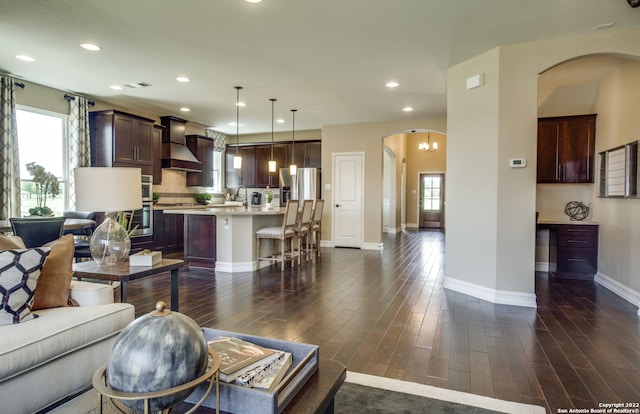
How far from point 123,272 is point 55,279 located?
455mm

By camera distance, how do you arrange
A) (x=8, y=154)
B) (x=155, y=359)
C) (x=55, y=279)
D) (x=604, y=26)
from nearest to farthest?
(x=155, y=359)
(x=55, y=279)
(x=604, y=26)
(x=8, y=154)

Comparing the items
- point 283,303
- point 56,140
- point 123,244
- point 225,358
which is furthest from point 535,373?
point 56,140

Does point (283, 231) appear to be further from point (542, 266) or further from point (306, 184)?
point (542, 266)

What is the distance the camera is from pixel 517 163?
3.78m

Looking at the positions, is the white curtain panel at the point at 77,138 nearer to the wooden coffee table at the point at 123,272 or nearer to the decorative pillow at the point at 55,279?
the wooden coffee table at the point at 123,272

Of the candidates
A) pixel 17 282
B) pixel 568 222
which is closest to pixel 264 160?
pixel 568 222

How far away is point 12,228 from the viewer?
3.74m

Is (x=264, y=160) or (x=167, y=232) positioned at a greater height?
(x=264, y=160)

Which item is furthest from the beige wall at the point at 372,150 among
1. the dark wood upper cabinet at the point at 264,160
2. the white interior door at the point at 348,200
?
the dark wood upper cabinet at the point at 264,160

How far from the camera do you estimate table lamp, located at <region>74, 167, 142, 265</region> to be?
2326 mm

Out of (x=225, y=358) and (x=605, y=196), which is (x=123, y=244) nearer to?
(x=225, y=358)

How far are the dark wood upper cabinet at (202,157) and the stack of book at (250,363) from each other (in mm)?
7392

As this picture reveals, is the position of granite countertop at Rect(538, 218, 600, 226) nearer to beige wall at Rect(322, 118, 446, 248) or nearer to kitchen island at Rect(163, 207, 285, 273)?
beige wall at Rect(322, 118, 446, 248)

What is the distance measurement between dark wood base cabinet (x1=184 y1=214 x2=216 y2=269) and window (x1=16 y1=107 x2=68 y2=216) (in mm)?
2052
